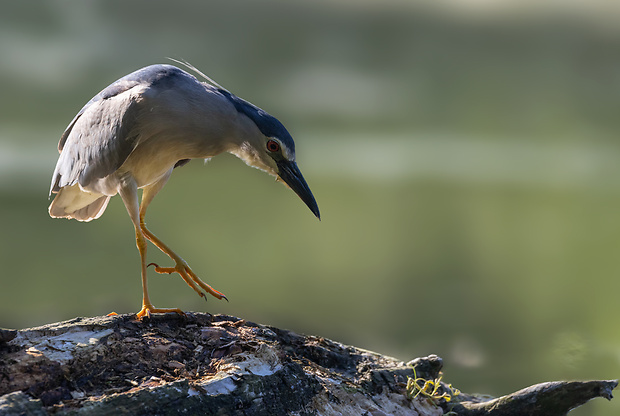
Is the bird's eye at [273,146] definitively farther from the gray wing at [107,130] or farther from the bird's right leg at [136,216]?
the bird's right leg at [136,216]

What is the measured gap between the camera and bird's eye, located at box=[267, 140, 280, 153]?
2936 mm

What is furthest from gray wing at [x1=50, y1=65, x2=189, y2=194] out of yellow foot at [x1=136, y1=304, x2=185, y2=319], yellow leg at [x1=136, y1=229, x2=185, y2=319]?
yellow foot at [x1=136, y1=304, x2=185, y2=319]

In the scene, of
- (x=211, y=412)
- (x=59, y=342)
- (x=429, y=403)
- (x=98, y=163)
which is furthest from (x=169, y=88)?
(x=429, y=403)

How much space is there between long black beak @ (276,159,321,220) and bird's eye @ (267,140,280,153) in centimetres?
7

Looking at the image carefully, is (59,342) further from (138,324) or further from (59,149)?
(59,149)

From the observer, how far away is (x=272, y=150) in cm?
296

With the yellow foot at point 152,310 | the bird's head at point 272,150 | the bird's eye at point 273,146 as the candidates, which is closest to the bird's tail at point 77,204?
the yellow foot at point 152,310

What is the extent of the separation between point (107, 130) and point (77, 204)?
841mm

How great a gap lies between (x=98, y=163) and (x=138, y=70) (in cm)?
60

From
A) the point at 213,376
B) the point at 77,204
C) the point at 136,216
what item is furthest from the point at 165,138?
the point at 213,376

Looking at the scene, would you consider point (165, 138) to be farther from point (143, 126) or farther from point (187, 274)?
point (187, 274)

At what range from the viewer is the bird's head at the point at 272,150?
2.93 m

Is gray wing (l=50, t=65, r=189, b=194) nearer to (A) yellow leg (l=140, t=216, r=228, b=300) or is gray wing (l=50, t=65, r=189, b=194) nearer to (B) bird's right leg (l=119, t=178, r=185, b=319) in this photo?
(B) bird's right leg (l=119, t=178, r=185, b=319)

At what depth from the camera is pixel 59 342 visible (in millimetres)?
2326
